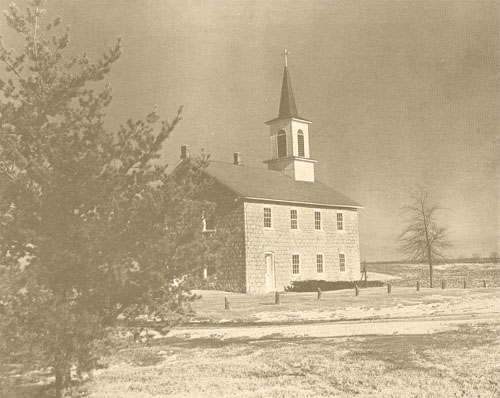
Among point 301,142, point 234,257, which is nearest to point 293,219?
point 234,257

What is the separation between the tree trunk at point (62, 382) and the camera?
8062mm

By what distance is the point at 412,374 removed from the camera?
9867 mm

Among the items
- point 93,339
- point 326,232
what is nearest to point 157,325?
point 93,339

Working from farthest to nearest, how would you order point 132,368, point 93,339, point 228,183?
point 228,183 → point 132,368 → point 93,339

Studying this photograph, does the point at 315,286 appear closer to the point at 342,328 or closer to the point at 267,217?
the point at 267,217

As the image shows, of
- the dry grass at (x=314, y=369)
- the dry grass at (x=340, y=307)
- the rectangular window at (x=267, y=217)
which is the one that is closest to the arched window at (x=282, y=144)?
the rectangular window at (x=267, y=217)

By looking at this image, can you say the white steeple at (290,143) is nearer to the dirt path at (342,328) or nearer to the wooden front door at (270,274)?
the wooden front door at (270,274)

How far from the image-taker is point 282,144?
1531 inches

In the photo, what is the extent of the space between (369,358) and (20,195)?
23.4 ft

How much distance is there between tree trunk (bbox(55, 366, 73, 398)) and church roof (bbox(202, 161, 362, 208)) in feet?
70.4

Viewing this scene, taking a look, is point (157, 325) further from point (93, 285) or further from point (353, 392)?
point (353, 392)

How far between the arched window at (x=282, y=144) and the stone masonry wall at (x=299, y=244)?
15.8ft

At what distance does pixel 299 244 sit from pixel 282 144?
25.7 feet

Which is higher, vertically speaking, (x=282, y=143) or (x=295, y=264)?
(x=282, y=143)
